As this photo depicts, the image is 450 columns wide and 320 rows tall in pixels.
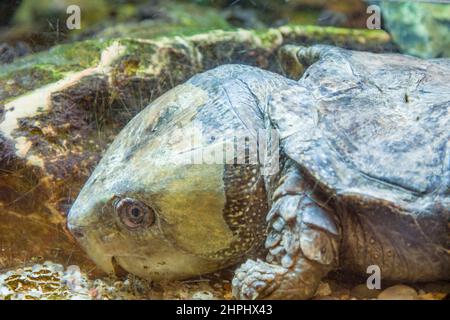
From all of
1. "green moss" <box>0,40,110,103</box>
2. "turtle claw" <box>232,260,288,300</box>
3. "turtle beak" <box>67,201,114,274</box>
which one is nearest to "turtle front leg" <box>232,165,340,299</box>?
"turtle claw" <box>232,260,288,300</box>

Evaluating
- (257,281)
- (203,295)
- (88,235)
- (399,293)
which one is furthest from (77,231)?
(399,293)

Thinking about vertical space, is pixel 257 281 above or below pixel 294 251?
below

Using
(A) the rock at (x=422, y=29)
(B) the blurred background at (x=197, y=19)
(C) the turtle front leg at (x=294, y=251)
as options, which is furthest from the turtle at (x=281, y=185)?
(A) the rock at (x=422, y=29)

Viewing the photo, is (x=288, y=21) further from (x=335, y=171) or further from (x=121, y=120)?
(x=335, y=171)

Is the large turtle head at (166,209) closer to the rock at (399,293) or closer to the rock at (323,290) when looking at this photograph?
the rock at (323,290)

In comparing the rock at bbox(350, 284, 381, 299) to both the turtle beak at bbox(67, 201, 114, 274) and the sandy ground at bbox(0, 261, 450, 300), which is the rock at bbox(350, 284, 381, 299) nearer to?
the sandy ground at bbox(0, 261, 450, 300)

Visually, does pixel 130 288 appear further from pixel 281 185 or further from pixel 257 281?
pixel 281 185

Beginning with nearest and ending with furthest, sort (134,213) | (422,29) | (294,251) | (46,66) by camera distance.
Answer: (294,251)
(134,213)
(46,66)
(422,29)
